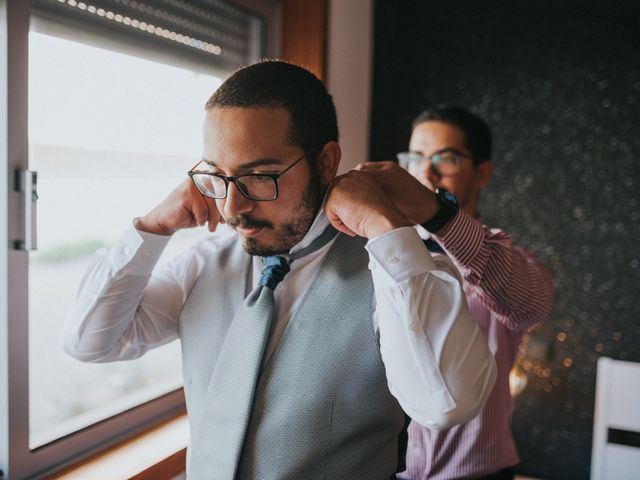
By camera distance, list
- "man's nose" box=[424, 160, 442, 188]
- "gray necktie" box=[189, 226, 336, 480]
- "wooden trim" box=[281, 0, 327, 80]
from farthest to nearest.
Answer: "wooden trim" box=[281, 0, 327, 80]
"man's nose" box=[424, 160, 442, 188]
"gray necktie" box=[189, 226, 336, 480]

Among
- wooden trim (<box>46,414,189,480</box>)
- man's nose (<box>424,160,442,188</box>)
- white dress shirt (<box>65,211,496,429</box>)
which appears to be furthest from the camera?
man's nose (<box>424,160,442,188</box>)

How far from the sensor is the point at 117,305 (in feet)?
4.35

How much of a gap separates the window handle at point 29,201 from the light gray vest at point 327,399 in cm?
61

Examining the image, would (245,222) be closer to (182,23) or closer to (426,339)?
(426,339)

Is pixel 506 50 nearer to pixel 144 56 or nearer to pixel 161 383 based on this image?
pixel 144 56

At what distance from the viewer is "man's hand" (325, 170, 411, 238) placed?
1.11 metres

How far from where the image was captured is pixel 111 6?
70.5 inches

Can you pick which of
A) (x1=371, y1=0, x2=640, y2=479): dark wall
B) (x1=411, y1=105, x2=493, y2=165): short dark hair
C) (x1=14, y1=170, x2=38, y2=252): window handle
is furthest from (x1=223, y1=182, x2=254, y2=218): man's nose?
(x1=371, y1=0, x2=640, y2=479): dark wall

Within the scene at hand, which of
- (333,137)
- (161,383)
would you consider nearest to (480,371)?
(333,137)

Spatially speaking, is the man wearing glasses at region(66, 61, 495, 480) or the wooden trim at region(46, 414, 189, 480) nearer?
the man wearing glasses at region(66, 61, 495, 480)

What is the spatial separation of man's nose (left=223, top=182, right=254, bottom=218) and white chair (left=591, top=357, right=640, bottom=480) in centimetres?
192

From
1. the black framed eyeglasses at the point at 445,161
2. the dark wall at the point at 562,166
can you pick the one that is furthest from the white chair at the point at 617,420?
the black framed eyeglasses at the point at 445,161

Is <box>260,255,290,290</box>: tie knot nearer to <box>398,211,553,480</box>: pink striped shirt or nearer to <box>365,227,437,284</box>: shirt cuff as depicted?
<box>365,227,437,284</box>: shirt cuff

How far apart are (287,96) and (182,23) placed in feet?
3.60
